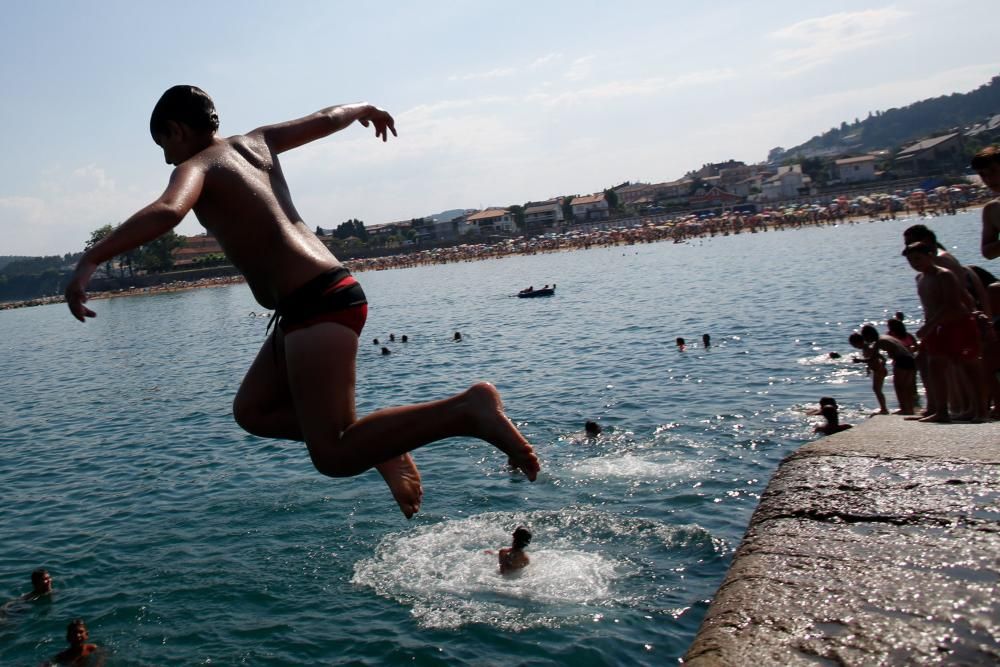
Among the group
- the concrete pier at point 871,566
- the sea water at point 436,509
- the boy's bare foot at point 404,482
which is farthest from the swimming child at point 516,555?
the boy's bare foot at point 404,482

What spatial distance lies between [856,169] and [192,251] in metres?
136

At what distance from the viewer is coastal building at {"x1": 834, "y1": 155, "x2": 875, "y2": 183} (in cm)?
15888

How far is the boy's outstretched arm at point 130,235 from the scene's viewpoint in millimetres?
3258

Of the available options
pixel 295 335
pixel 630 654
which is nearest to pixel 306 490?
pixel 630 654

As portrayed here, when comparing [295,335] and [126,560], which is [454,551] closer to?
[126,560]

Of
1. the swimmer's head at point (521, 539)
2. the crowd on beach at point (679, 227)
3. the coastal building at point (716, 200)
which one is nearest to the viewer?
the swimmer's head at point (521, 539)

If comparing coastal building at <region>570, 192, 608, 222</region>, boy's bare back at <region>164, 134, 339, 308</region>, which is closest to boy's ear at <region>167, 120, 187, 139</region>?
boy's bare back at <region>164, 134, 339, 308</region>

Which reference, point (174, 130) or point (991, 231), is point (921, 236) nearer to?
point (991, 231)

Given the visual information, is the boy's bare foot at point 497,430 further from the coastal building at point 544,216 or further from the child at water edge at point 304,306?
the coastal building at point 544,216

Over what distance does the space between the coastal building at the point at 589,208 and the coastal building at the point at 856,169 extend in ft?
156

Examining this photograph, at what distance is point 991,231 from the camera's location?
8062 millimetres

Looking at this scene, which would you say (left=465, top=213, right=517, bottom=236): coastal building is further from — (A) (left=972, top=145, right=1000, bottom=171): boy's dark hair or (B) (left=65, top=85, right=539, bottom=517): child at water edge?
(B) (left=65, top=85, right=539, bottom=517): child at water edge

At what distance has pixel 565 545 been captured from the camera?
37.3 feet

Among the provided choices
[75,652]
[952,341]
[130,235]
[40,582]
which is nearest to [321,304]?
[130,235]
